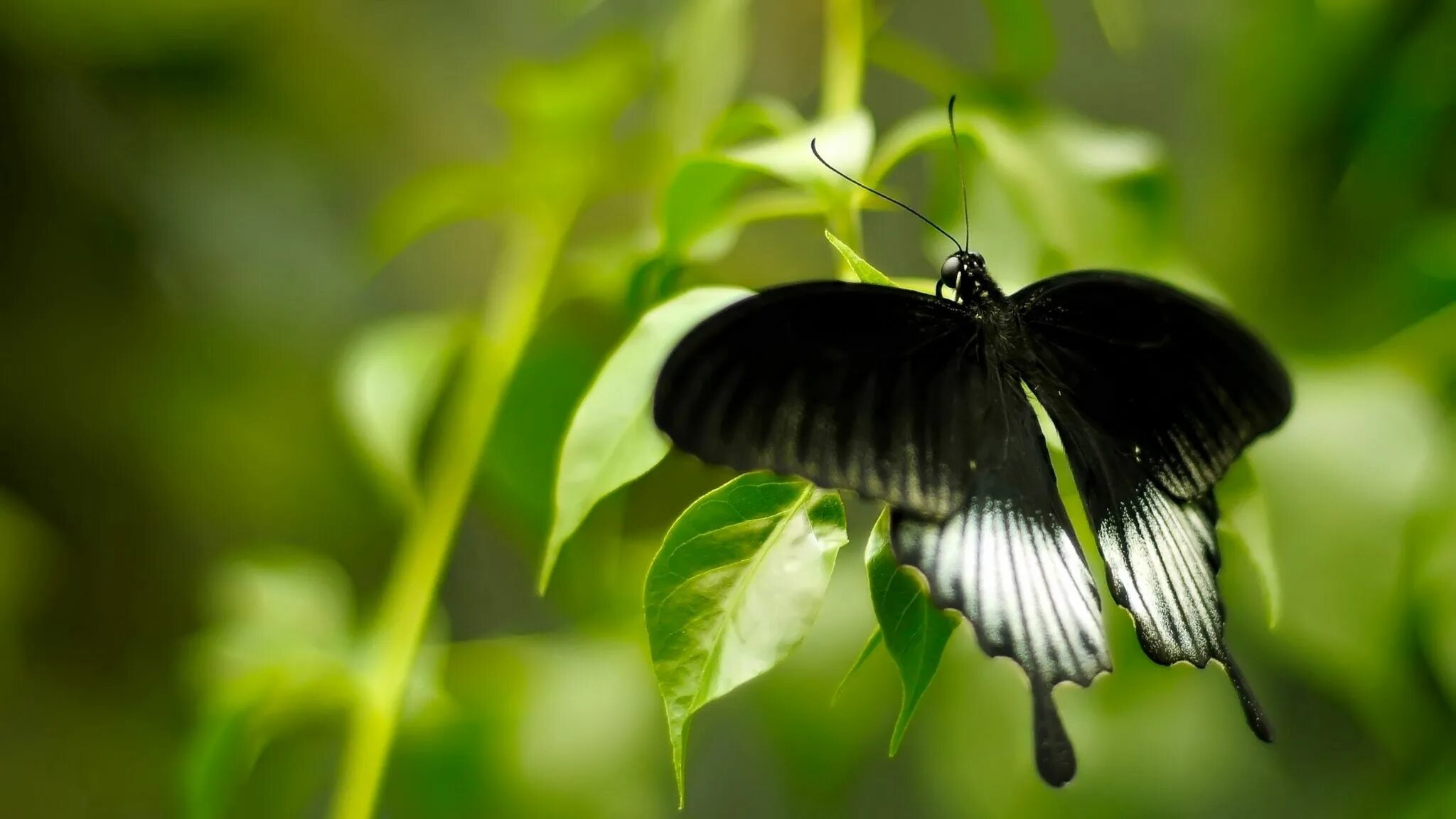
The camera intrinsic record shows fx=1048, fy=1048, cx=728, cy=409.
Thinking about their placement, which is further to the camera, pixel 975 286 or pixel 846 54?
pixel 846 54

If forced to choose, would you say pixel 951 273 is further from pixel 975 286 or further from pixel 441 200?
pixel 441 200

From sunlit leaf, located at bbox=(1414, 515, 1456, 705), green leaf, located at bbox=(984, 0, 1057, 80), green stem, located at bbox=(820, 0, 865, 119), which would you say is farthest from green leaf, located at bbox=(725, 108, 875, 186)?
sunlit leaf, located at bbox=(1414, 515, 1456, 705)

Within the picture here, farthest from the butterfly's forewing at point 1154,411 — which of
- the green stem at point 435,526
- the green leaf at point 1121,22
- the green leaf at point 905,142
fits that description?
the green stem at point 435,526

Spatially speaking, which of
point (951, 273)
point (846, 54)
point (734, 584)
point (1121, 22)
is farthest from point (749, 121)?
point (1121, 22)

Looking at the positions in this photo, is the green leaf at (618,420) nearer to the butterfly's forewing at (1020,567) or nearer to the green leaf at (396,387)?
the butterfly's forewing at (1020,567)

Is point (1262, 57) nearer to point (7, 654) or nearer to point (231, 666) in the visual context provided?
point (231, 666)

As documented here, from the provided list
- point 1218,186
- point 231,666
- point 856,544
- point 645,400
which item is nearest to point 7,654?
point 231,666

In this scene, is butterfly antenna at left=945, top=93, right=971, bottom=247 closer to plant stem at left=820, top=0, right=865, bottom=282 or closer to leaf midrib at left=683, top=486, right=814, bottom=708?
plant stem at left=820, top=0, right=865, bottom=282
